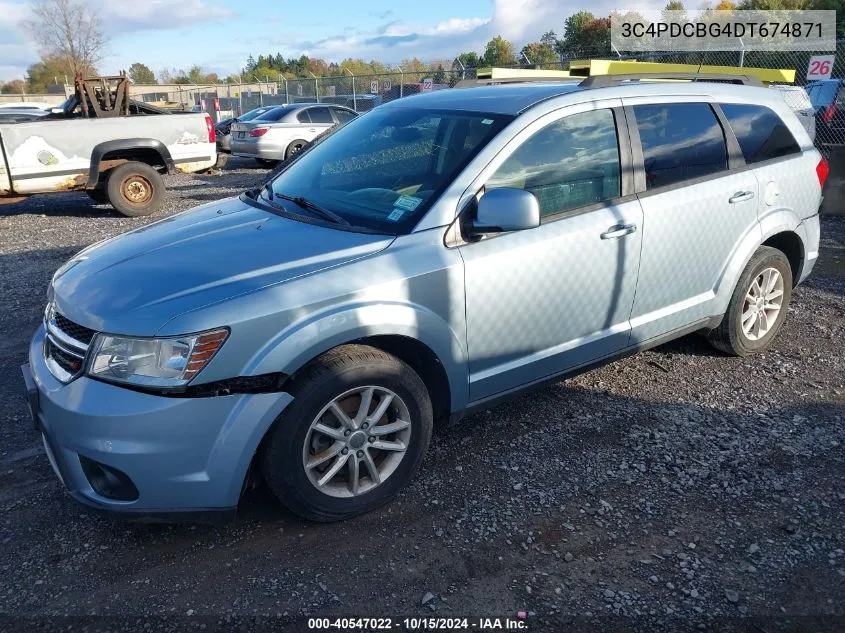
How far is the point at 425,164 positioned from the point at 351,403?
131cm

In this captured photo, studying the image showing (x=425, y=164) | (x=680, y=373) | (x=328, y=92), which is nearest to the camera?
(x=425, y=164)

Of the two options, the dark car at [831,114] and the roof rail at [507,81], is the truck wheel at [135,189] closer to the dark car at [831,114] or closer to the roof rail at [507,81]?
the roof rail at [507,81]

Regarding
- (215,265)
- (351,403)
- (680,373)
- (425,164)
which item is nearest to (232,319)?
(215,265)

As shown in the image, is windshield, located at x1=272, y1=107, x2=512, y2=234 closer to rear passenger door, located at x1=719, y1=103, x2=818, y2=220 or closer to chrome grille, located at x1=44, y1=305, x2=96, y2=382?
chrome grille, located at x1=44, y1=305, x2=96, y2=382

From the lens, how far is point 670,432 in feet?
12.5

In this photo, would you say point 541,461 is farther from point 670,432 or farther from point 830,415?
point 830,415

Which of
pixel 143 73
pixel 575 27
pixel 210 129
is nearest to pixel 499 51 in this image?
pixel 575 27

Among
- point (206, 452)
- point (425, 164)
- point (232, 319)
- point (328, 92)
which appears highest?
point (328, 92)

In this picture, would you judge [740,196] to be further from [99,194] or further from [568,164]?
[99,194]

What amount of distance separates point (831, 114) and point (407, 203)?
1409cm

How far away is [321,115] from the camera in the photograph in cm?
1642

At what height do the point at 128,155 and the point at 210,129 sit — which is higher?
the point at 210,129

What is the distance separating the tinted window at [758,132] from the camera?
432 centimetres

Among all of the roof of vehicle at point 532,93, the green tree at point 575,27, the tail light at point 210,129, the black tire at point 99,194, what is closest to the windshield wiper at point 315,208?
the roof of vehicle at point 532,93
